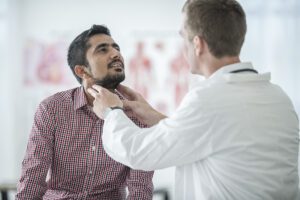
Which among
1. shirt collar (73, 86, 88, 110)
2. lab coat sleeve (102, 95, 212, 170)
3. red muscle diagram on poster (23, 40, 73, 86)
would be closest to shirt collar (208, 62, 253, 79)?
lab coat sleeve (102, 95, 212, 170)

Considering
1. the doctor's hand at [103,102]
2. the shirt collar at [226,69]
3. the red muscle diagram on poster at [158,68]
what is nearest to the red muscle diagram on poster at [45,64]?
the red muscle diagram on poster at [158,68]

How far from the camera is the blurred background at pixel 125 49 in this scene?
3.28 meters

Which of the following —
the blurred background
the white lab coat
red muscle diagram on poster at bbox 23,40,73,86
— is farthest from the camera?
red muscle diagram on poster at bbox 23,40,73,86

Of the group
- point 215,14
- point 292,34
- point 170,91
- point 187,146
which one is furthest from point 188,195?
point 292,34

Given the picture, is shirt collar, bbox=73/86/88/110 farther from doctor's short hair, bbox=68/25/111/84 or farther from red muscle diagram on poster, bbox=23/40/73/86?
red muscle diagram on poster, bbox=23/40/73/86

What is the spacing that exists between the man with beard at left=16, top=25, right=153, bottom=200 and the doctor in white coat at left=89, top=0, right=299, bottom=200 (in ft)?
1.31

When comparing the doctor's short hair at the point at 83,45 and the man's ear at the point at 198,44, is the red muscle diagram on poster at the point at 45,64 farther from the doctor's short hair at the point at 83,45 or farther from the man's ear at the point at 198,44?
the man's ear at the point at 198,44

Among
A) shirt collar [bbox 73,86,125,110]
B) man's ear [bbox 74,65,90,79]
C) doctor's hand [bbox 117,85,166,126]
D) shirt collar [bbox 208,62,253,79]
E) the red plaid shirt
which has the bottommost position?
the red plaid shirt

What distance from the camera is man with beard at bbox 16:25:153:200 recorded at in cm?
168

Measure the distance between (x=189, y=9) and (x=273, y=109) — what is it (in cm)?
42

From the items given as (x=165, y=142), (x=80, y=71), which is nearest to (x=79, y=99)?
(x=80, y=71)

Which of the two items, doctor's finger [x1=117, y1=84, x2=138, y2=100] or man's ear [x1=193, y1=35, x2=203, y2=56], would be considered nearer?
man's ear [x1=193, y1=35, x2=203, y2=56]

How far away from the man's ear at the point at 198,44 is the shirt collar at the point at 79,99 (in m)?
0.67

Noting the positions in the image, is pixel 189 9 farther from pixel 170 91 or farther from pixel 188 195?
pixel 170 91
